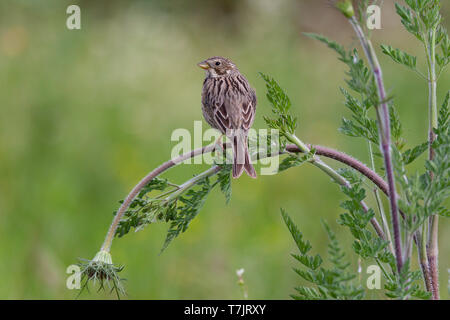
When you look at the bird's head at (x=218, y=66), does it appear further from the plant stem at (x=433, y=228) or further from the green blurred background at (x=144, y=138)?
the plant stem at (x=433, y=228)

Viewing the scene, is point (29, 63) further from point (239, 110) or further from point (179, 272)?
point (239, 110)

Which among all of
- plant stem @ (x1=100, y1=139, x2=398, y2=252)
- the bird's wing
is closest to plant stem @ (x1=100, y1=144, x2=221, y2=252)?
plant stem @ (x1=100, y1=139, x2=398, y2=252)

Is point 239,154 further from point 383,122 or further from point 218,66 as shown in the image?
point 218,66

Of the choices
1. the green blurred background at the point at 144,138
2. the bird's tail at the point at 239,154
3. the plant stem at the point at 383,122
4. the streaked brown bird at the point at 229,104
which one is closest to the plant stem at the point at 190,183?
the bird's tail at the point at 239,154

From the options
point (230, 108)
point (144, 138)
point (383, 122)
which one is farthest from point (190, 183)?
point (144, 138)

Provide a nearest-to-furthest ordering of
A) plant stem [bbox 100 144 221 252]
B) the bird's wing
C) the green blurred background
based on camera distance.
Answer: plant stem [bbox 100 144 221 252] < the bird's wing < the green blurred background

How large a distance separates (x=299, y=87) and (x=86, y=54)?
2.44 metres

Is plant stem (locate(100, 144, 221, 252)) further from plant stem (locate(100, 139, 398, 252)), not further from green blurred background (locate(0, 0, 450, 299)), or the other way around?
green blurred background (locate(0, 0, 450, 299))

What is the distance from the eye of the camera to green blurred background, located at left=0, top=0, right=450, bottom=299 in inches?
167

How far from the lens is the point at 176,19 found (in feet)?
29.9

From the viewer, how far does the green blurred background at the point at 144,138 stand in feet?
13.9

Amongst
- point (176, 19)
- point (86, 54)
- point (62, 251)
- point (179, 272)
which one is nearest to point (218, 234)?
point (179, 272)

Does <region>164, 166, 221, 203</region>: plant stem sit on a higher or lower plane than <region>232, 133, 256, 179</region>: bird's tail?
lower

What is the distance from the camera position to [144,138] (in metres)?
6.02
